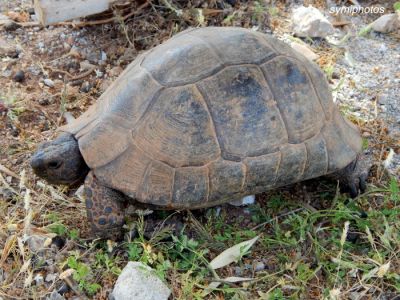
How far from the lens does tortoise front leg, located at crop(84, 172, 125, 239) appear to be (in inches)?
122

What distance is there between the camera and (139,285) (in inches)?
112

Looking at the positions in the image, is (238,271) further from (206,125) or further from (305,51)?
(305,51)

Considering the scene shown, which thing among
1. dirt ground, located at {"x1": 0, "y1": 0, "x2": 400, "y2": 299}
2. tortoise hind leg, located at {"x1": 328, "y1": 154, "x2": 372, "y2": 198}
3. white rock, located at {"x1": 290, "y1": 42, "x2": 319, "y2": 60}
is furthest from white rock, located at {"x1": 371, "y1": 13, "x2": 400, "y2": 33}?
tortoise hind leg, located at {"x1": 328, "y1": 154, "x2": 372, "y2": 198}

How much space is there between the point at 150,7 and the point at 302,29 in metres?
1.35

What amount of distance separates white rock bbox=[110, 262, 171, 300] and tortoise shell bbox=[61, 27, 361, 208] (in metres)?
0.39

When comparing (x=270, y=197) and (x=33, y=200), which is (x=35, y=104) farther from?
A: (x=270, y=197)

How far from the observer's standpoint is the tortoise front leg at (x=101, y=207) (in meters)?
3.09

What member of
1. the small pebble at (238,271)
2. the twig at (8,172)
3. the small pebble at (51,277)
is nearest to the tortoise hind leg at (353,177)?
the small pebble at (238,271)

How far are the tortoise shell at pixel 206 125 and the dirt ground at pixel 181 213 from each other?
0.29 m

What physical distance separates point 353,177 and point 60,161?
1912 mm

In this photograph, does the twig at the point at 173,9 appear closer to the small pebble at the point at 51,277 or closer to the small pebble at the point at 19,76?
the small pebble at the point at 19,76

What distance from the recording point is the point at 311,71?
3.38 metres

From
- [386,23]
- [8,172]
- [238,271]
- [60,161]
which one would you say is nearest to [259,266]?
[238,271]

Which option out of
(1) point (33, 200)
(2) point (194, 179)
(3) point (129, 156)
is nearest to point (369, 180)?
(2) point (194, 179)
